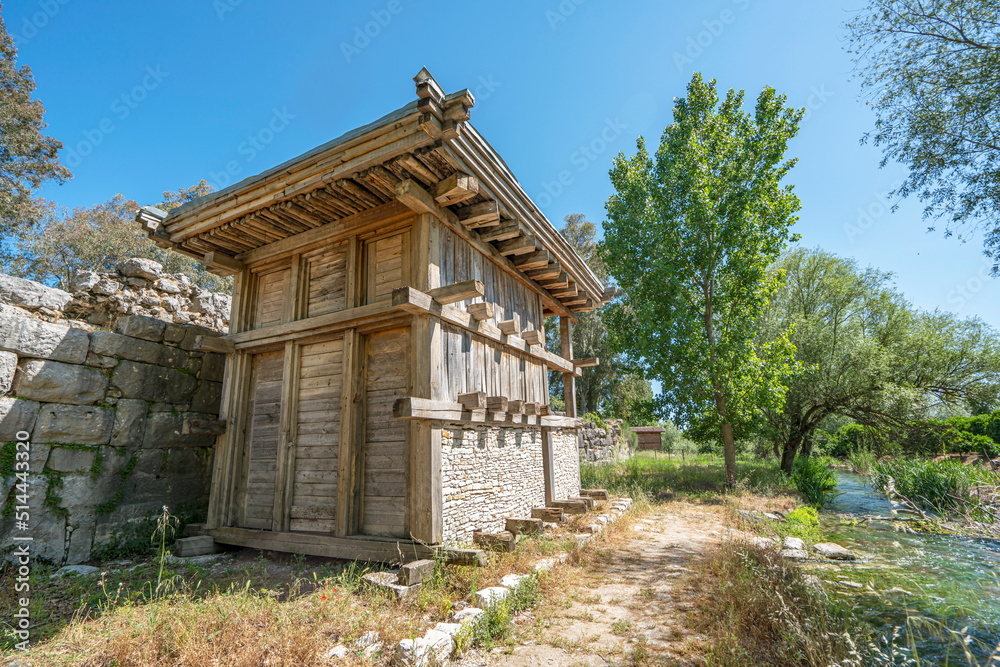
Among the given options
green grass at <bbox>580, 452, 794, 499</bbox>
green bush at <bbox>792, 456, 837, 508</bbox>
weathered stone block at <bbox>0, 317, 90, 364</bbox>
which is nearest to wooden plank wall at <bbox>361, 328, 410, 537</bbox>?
weathered stone block at <bbox>0, 317, 90, 364</bbox>

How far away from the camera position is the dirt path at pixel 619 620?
11.7 feet

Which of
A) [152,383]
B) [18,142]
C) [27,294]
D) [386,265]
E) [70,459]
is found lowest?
[70,459]

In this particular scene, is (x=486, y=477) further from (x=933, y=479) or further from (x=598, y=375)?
(x=598, y=375)

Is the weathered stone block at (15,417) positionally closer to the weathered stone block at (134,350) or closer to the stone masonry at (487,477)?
the weathered stone block at (134,350)

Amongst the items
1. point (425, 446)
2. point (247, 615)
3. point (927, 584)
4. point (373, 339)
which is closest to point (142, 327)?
point (373, 339)

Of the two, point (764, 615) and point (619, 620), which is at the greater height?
point (764, 615)

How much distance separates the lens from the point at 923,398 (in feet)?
49.6

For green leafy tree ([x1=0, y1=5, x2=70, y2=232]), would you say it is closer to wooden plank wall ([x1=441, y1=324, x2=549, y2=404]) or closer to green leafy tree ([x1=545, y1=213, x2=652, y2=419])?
wooden plank wall ([x1=441, y1=324, x2=549, y2=404])

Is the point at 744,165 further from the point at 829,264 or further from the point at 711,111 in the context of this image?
the point at 829,264

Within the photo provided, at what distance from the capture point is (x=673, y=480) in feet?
47.6

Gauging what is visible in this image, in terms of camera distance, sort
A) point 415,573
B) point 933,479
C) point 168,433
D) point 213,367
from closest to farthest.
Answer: point 415,573
point 168,433
point 213,367
point 933,479

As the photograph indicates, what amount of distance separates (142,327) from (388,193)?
14.7 ft

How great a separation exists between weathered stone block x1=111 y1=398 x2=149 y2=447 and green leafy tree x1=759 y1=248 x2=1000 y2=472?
15694 millimetres

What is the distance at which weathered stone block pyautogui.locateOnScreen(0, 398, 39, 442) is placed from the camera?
17.5ft
